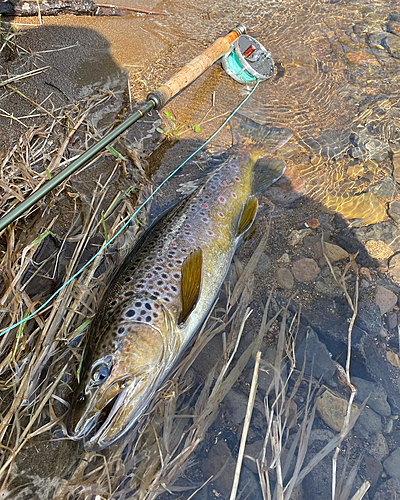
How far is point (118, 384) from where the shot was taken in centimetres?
217

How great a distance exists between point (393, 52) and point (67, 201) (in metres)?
4.53

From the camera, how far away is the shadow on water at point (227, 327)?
2305mm

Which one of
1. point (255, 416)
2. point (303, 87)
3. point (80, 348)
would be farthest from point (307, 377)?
point (303, 87)

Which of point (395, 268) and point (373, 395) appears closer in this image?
point (373, 395)

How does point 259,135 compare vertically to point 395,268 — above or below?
above

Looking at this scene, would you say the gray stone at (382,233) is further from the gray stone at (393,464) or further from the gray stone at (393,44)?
the gray stone at (393,44)

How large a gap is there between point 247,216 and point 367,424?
5.92ft

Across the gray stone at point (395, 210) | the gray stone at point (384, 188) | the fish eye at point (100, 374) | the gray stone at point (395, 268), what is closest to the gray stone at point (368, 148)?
the gray stone at point (384, 188)

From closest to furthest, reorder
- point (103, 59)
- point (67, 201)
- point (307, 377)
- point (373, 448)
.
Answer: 1. point (373, 448)
2. point (307, 377)
3. point (67, 201)
4. point (103, 59)

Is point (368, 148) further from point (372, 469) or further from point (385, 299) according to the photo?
point (372, 469)

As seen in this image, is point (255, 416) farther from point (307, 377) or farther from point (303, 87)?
point (303, 87)

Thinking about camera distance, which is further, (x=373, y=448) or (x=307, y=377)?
(x=307, y=377)

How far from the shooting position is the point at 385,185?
3.72 metres

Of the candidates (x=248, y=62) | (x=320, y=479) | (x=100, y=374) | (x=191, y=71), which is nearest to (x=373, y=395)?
(x=320, y=479)
